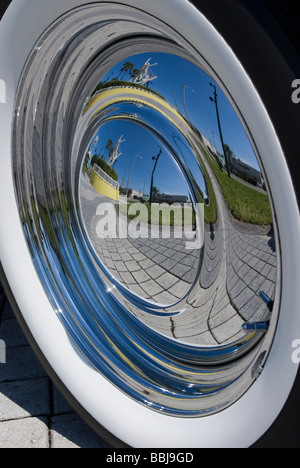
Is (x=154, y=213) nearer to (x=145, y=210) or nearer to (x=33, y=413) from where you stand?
(x=145, y=210)

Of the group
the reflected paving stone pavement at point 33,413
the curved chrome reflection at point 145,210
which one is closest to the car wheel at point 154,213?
the curved chrome reflection at point 145,210

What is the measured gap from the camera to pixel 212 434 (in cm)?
130

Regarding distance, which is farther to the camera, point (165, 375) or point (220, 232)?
point (165, 375)

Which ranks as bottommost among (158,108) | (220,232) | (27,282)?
(27,282)

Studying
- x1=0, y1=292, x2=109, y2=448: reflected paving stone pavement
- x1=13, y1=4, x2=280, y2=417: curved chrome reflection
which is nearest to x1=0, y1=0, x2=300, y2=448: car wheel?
x1=13, y1=4, x2=280, y2=417: curved chrome reflection

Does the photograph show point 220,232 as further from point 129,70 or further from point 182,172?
point 129,70

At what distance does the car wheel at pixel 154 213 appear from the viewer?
104 centimetres

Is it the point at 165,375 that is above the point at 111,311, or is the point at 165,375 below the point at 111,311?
below

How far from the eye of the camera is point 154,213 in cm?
158

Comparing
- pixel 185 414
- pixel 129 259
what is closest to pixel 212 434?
pixel 185 414

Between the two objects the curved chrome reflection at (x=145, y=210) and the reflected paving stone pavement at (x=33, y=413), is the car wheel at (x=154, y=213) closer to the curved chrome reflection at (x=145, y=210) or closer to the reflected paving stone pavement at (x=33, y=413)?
the curved chrome reflection at (x=145, y=210)

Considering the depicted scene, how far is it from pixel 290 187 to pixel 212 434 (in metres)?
0.63

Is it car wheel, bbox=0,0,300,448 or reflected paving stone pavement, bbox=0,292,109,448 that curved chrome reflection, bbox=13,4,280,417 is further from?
reflected paving stone pavement, bbox=0,292,109,448

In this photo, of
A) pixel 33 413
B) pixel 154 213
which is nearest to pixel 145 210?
pixel 154 213
